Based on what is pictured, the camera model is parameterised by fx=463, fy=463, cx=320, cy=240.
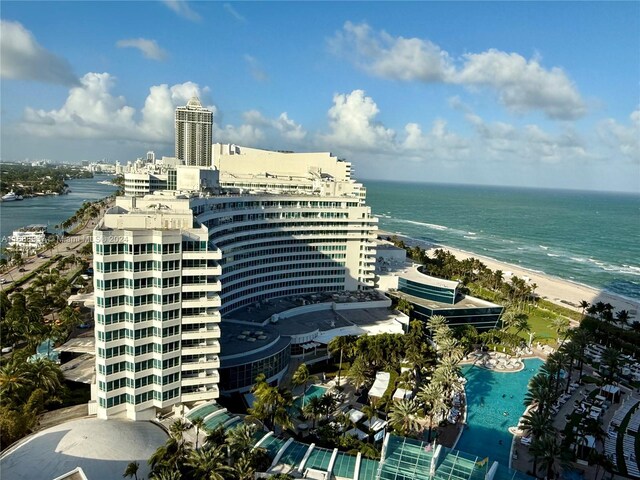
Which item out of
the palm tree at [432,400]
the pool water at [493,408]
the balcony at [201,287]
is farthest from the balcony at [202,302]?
the pool water at [493,408]

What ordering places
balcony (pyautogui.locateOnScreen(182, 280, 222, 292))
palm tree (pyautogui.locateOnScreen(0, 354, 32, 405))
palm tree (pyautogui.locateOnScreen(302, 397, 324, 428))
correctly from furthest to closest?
1. palm tree (pyautogui.locateOnScreen(302, 397, 324, 428))
2. palm tree (pyautogui.locateOnScreen(0, 354, 32, 405))
3. balcony (pyautogui.locateOnScreen(182, 280, 222, 292))

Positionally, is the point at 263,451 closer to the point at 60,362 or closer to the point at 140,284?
the point at 140,284

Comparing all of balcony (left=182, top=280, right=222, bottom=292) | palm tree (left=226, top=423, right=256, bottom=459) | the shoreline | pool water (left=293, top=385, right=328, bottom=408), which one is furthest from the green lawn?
palm tree (left=226, top=423, right=256, bottom=459)

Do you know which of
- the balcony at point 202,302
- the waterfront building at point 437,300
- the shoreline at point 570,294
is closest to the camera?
the balcony at point 202,302

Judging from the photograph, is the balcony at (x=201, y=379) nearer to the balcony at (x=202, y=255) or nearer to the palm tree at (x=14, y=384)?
the balcony at (x=202, y=255)

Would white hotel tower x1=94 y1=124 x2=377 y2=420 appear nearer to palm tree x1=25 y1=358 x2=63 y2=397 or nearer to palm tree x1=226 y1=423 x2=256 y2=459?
palm tree x1=25 y1=358 x2=63 y2=397

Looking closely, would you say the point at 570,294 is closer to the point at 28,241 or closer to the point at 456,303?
the point at 456,303
